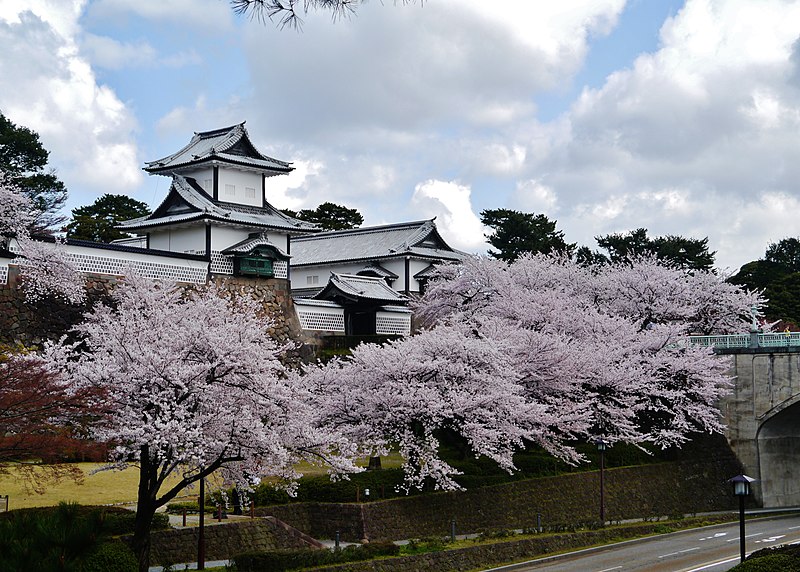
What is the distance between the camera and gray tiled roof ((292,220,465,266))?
188ft

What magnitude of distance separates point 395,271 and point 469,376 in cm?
2624

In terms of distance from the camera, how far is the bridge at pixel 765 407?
4034 cm

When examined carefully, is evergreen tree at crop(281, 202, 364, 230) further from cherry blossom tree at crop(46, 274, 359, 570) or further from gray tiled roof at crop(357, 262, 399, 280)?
cherry blossom tree at crop(46, 274, 359, 570)

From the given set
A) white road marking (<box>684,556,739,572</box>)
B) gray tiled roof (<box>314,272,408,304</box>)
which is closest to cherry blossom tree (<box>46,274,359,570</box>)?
white road marking (<box>684,556,739,572</box>)

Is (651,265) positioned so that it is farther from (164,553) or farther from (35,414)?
(35,414)

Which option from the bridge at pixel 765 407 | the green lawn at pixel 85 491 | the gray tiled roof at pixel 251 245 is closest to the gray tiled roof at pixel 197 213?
the gray tiled roof at pixel 251 245

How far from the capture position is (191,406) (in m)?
21.6

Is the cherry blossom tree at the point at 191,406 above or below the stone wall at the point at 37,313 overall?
below

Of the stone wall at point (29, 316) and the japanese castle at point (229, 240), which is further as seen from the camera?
the japanese castle at point (229, 240)

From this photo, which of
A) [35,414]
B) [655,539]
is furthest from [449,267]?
[35,414]

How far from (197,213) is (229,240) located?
186cm

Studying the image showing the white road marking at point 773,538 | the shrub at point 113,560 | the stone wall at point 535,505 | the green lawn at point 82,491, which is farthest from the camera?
the white road marking at point 773,538

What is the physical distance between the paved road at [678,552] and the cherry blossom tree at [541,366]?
12.4 feet

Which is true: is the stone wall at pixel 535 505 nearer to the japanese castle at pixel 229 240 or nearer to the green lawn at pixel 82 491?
the green lawn at pixel 82 491
